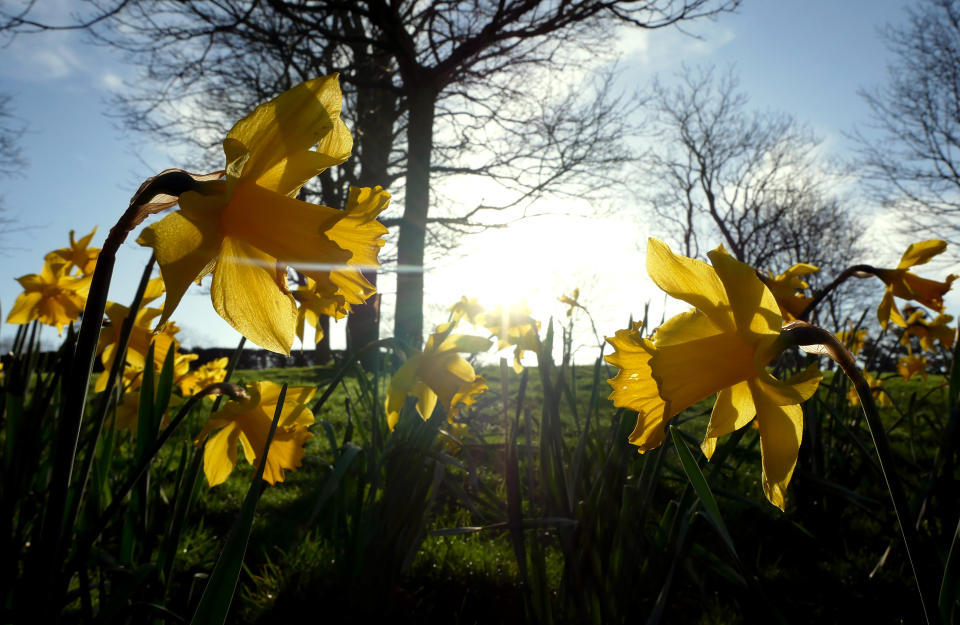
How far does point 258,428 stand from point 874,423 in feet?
3.50

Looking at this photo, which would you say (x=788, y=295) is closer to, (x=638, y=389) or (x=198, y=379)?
(x=638, y=389)

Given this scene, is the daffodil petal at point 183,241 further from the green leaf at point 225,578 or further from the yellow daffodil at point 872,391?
the yellow daffodil at point 872,391

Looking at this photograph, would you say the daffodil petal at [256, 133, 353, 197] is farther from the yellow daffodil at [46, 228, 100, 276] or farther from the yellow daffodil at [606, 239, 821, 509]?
the yellow daffodil at [46, 228, 100, 276]

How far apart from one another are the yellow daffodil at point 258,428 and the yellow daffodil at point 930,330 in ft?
10.5

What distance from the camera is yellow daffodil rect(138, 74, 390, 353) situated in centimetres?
65

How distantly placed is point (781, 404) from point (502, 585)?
146 cm

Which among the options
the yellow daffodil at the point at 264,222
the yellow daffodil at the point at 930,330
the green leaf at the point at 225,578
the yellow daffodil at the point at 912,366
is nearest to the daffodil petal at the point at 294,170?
the yellow daffodil at the point at 264,222

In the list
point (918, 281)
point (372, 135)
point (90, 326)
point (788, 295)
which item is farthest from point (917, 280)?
point (372, 135)

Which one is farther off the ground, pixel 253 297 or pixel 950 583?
pixel 253 297

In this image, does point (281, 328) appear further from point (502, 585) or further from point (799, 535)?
point (799, 535)

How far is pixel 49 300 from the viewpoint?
1604 millimetres

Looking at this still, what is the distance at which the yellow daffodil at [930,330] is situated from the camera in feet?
9.77

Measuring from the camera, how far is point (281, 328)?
78cm

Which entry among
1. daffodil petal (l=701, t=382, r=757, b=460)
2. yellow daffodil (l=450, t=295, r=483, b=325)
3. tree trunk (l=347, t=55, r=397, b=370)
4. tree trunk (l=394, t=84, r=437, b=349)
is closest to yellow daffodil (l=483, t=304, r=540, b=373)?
yellow daffodil (l=450, t=295, r=483, b=325)
